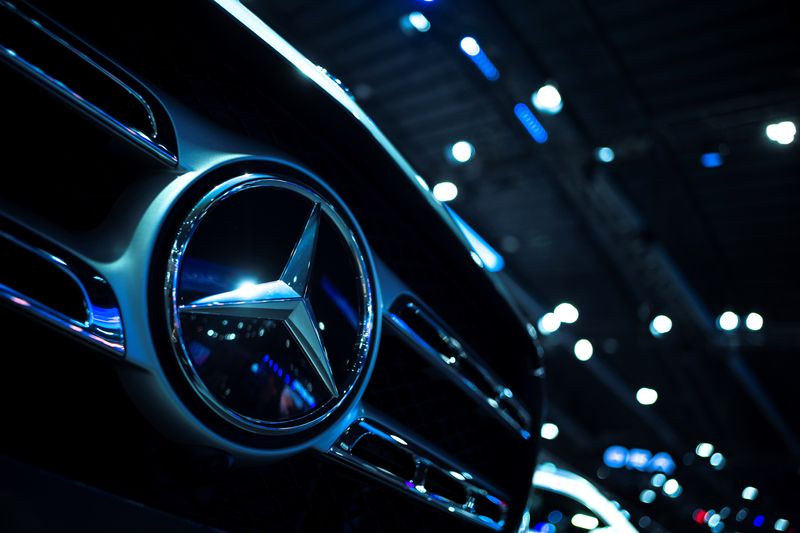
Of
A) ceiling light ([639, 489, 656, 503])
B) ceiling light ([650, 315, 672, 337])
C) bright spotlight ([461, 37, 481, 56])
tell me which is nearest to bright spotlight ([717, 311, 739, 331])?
ceiling light ([650, 315, 672, 337])

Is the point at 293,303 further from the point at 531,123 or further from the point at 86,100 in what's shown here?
the point at 531,123

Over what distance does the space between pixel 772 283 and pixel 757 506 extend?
6.54m

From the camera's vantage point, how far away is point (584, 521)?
268 centimetres

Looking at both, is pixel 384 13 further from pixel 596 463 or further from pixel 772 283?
pixel 596 463

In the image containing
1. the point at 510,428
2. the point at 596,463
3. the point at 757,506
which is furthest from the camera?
the point at 596,463

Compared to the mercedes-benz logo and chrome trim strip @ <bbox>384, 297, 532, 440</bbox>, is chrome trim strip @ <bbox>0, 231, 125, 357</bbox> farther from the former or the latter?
chrome trim strip @ <bbox>384, 297, 532, 440</bbox>

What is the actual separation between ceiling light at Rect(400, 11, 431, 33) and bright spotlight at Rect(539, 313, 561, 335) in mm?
6525

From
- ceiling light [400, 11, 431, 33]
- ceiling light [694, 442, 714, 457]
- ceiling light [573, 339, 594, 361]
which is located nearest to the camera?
ceiling light [400, 11, 431, 33]

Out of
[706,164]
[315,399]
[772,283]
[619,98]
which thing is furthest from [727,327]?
[315,399]

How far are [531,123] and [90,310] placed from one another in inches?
270

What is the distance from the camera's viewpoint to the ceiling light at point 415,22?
5.93 m

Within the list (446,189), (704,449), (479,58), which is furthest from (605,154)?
(704,449)

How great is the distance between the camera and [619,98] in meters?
6.92

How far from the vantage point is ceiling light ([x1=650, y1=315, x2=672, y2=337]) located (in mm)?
9414
